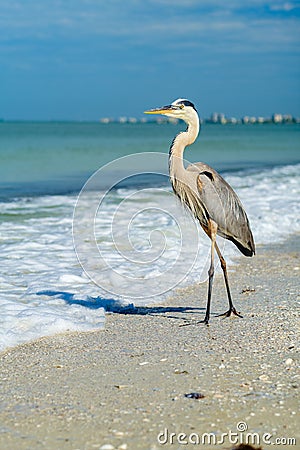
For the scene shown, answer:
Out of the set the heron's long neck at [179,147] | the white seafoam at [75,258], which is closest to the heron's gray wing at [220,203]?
the heron's long neck at [179,147]

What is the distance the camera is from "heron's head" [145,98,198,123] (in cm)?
586

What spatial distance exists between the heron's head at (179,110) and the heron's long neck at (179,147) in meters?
0.07

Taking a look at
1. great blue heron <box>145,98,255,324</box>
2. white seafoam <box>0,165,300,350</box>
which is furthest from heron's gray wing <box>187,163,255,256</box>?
white seafoam <box>0,165,300,350</box>

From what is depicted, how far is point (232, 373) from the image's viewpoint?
14.2 feet

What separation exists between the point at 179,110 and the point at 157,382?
2601 mm

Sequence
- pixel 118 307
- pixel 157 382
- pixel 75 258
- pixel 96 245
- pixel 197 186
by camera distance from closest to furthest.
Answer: pixel 157 382, pixel 197 186, pixel 118 307, pixel 75 258, pixel 96 245

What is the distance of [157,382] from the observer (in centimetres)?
420

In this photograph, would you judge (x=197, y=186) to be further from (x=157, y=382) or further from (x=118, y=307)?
(x=157, y=382)

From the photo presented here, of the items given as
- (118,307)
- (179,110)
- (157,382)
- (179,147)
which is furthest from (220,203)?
(157,382)

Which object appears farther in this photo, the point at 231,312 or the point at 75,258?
the point at 75,258

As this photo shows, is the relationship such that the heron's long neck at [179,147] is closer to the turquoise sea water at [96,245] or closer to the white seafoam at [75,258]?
the turquoise sea water at [96,245]

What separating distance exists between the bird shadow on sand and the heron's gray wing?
81cm

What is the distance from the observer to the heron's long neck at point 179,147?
5.85 metres

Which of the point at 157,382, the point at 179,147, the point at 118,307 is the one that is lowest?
the point at 118,307
